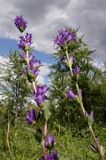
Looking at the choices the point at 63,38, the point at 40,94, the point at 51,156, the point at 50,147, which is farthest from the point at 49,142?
the point at 63,38

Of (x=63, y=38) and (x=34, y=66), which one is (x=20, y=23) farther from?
(x=34, y=66)

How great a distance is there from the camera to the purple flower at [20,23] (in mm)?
3987

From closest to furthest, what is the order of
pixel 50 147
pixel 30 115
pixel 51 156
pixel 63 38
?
pixel 51 156 → pixel 50 147 → pixel 30 115 → pixel 63 38

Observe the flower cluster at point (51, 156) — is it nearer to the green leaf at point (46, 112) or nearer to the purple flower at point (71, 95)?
the green leaf at point (46, 112)

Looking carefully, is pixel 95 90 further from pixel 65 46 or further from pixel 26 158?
pixel 65 46

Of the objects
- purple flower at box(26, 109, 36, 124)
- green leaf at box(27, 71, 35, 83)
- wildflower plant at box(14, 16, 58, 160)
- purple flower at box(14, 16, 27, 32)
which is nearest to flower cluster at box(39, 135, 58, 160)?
wildflower plant at box(14, 16, 58, 160)

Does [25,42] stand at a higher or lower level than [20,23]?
lower

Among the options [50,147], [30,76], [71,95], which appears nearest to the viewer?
[50,147]

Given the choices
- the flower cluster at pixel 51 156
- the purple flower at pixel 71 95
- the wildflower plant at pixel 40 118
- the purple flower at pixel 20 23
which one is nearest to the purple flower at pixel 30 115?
the wildflower plant at pixel 40 118

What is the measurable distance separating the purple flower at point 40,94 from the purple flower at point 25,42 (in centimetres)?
106

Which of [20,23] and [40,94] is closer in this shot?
[40,94]

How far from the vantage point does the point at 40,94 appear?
2.85 meters

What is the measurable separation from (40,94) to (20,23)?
139 cm

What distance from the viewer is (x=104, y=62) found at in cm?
4853
